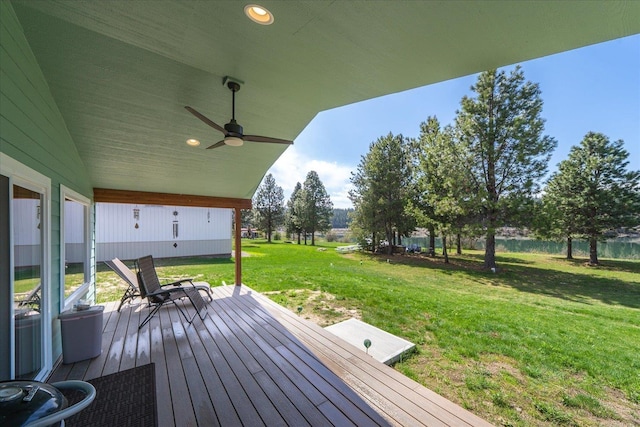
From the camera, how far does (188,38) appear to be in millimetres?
1767

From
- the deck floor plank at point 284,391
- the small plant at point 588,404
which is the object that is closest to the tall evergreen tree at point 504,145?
the small plant at point 588,404

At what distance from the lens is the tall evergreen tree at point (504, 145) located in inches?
397

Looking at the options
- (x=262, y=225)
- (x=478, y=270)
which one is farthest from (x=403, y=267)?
(x=262, y=225)

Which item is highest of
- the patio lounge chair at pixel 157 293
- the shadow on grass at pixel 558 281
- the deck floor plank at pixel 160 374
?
the patio lounge chair at pixel 157 293

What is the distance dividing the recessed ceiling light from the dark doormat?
2900 mm

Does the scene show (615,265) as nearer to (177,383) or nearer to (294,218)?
(177,383)

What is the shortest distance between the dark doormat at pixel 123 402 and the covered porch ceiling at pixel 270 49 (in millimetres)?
2802

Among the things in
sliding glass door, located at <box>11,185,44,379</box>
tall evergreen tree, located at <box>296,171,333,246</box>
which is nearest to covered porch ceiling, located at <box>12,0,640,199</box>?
sliding glass door, located at <box>11,185,44,379</box>

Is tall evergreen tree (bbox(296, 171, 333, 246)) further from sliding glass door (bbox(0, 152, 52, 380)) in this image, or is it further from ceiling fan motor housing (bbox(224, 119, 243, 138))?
sliding glass door (bbox(0, 152, 52, 380))

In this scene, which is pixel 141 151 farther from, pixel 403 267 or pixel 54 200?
pixel 403 267

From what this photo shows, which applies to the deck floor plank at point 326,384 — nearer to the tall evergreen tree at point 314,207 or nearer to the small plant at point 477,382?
the small plant at point 477,382

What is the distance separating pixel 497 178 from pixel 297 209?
15.7 m

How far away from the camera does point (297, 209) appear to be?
23172mm

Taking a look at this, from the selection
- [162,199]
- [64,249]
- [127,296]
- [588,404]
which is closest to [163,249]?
[162,199]
